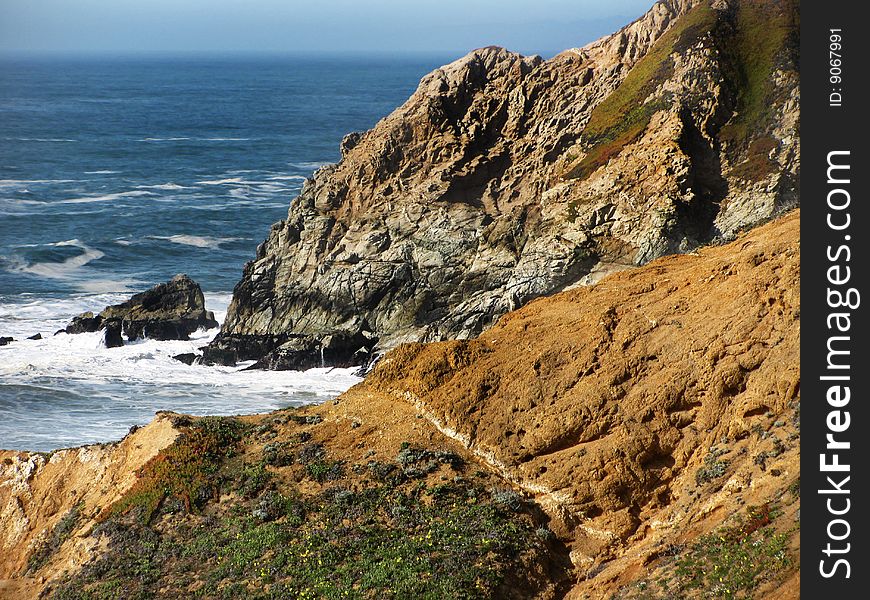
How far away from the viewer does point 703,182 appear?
49.8m

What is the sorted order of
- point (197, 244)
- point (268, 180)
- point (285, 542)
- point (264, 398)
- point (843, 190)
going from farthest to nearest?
point (268, 180), point (197, 244), point (264, 398), point (285, 542), point (843, 190)

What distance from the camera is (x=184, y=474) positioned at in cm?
2781

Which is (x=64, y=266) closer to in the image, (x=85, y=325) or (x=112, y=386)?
(x=85, y=325)

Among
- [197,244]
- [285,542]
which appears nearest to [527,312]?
[285,542]

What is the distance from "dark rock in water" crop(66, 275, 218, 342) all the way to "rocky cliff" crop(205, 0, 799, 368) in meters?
2.97

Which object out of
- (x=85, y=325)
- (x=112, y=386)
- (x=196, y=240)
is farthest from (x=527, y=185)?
(x=196, y=240)

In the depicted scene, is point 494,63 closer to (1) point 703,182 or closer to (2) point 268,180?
(1) point 703,182

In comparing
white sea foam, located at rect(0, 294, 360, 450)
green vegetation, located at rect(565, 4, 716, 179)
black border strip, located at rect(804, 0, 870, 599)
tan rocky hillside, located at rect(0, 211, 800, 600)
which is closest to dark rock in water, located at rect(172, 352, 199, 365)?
white sea foam, located at rect(0, 294, 360, 450)

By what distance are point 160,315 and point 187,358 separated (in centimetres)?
616

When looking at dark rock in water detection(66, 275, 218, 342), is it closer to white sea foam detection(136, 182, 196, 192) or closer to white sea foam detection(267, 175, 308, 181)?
white sea foam detection(136, 182, 196, 192)

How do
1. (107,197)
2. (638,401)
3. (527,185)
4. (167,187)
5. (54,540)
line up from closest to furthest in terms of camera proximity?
(638,401), (54,540), (527,185), (107,197), (167,187)

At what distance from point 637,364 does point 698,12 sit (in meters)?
35.1

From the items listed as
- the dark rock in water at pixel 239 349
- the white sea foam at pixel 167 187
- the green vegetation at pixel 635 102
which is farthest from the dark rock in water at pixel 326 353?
the white sea foam at pixel 167 187

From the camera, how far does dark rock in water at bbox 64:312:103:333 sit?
58969 mm
